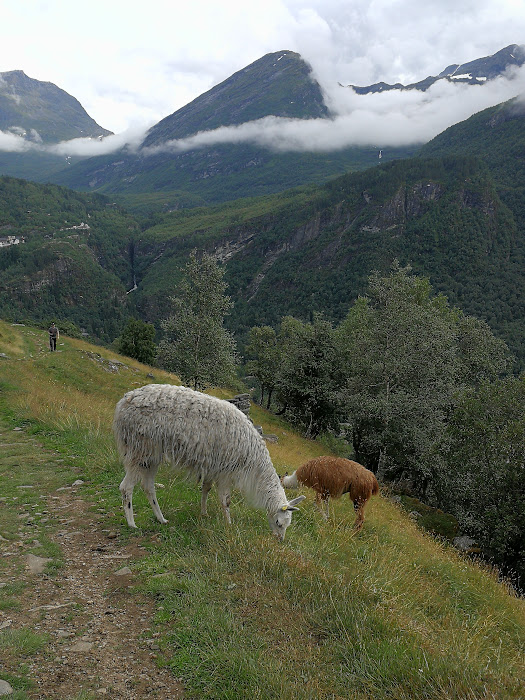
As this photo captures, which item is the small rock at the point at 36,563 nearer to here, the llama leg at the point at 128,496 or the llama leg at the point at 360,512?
the llama leg at the point at 128,496

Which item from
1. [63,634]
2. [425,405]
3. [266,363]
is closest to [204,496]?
[63,634]

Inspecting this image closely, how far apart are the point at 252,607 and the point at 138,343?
183 ft

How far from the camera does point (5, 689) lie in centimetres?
370

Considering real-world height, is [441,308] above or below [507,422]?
above

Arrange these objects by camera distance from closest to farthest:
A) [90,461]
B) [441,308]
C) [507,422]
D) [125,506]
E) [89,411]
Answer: [125,506] → [90,461] → [89,411] → [507,422] → [441,308]

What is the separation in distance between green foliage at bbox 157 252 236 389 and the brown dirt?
2206 cm

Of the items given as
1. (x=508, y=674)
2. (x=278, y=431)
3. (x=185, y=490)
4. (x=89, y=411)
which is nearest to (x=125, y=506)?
(x=185, y=490)

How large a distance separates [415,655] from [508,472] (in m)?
17.4

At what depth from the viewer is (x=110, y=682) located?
4.02 m

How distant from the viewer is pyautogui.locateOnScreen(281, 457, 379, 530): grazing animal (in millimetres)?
10195

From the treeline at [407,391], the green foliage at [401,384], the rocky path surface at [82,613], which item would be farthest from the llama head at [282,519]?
the green foliage at [401,384]

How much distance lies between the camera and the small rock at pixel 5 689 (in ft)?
12.0

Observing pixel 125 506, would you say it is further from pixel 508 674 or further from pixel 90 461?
pixel 508 674

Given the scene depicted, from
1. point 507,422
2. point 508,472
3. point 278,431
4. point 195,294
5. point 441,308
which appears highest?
point 195,294
